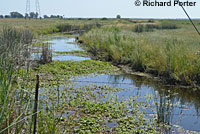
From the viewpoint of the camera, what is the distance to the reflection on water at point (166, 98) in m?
5.12

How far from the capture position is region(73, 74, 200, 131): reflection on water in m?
5.12

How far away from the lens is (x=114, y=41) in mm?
13180

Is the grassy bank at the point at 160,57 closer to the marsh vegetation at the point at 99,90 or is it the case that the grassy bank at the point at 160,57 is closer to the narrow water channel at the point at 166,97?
Answer: the marsh vegetation at the point at 99,90

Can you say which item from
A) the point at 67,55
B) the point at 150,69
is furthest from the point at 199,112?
the point at 67,55

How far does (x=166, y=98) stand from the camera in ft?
21.1

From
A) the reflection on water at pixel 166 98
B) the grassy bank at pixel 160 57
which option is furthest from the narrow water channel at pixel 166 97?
the grassy bank at pixel 160 57

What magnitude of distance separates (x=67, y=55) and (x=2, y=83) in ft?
36.6

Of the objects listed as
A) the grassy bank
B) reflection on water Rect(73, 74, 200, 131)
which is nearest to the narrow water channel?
reflection on water Rect(73, 74, 200, 131)

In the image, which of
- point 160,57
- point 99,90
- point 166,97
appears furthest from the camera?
point 160,57

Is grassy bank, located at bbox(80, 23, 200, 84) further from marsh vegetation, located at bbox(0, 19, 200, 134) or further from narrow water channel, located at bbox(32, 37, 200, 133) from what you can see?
narrow water channel, located at bbox(32, 37, 200, 133)

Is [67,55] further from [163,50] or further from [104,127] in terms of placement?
[104,127]

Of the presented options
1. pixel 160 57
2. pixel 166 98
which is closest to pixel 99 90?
pixel 166 98

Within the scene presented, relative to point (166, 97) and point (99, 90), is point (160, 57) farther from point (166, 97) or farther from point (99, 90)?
point (99, 90)

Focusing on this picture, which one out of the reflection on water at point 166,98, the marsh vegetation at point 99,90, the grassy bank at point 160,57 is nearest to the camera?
the marsh vegetation at point 99,90
